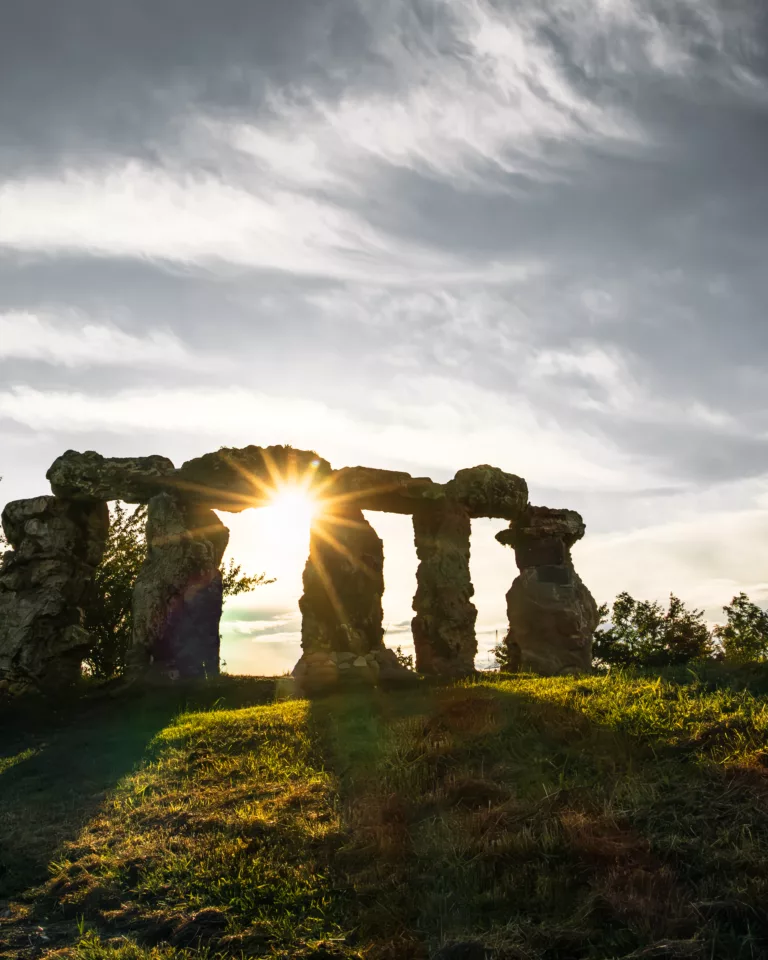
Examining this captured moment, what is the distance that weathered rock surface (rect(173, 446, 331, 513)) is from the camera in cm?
1958

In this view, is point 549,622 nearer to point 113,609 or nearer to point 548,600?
point 548,600

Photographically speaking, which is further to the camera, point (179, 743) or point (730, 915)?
point (179, 743)

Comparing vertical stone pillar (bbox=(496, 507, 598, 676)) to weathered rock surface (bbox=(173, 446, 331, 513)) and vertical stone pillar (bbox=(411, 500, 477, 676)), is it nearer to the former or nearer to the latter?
vertical stone pillar (bbox=(411, 500, 477, 676))

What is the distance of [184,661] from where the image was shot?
62.2ft

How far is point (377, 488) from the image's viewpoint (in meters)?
19.8

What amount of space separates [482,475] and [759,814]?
1374 cm

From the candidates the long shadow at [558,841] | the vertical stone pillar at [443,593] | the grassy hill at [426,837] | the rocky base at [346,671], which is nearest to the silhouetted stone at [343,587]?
the rocky base at [346,671]

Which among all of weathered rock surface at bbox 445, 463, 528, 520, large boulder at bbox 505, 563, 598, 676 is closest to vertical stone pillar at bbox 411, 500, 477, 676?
weathered rock surface at bbox 445, 463, 528, 520

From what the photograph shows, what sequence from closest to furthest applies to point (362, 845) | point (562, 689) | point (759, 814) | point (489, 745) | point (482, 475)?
point (759, 814) → point (362, 845) → point (489, 745) → point (562, 689) → point (482, 475)

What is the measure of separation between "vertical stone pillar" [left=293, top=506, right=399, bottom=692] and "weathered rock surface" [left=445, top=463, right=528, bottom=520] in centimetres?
238

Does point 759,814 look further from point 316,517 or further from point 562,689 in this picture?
point 316,517

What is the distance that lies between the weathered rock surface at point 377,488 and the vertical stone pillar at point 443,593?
1.90 ft

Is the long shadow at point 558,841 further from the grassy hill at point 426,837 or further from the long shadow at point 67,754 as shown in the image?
the long shadow at point 67,754

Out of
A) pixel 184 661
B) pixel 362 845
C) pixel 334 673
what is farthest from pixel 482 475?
pixel 362 845
